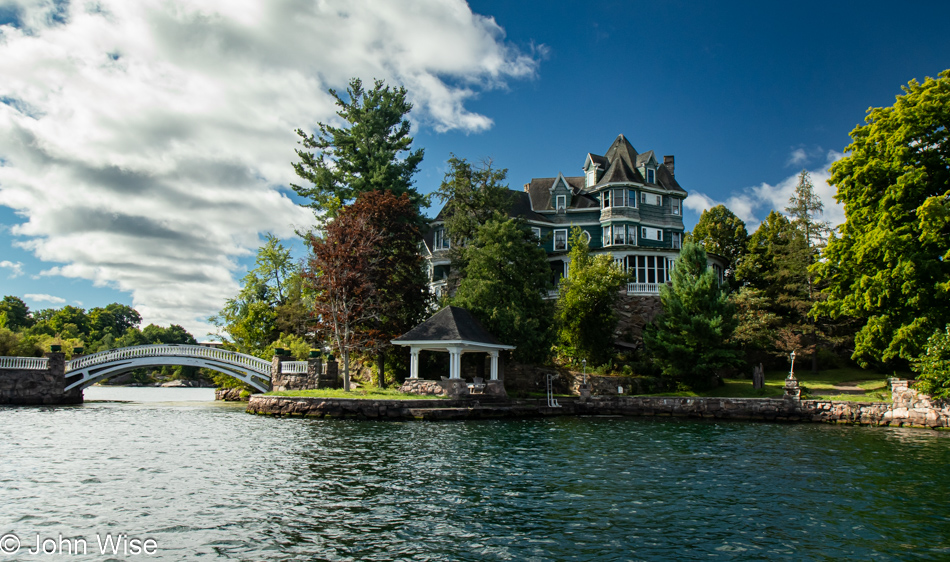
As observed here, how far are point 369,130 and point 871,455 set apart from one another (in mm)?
39375

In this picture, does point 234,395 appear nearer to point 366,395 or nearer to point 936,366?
point 366,395

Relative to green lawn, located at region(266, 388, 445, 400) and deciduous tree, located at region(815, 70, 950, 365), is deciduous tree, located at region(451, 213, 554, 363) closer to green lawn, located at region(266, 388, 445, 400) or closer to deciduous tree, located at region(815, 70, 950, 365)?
green lawn, located at region(266, 388, 445, 400)

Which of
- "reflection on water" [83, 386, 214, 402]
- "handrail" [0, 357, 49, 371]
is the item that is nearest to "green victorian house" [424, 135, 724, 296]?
"reflection on water" [83, 386, 214, 402]

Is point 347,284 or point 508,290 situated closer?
point 347,284

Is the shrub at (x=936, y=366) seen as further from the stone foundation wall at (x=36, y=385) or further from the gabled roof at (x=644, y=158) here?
the stone foundation wall at (x=36, y=385)

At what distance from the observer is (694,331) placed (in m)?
36.5

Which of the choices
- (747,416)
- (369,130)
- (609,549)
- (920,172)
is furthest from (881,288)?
(369,130)

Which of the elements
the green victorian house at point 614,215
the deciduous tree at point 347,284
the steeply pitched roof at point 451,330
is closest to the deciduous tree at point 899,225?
the green victorian house at point 614,215

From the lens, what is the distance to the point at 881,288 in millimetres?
27141

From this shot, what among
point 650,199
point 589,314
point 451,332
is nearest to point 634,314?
point 589,314

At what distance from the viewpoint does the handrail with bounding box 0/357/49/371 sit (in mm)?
36156

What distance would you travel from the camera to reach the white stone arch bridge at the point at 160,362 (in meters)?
37.2

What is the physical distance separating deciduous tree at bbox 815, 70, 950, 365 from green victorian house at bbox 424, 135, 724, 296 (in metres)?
17.8

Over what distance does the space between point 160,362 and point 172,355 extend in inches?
33.7
